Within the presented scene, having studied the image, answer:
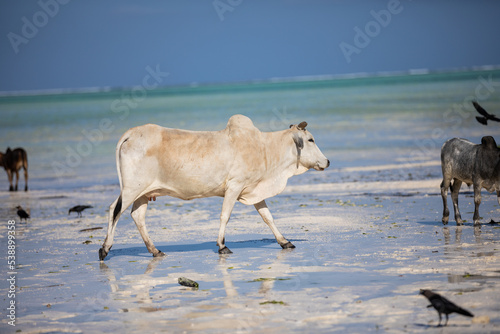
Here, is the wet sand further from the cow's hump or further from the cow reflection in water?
the cow's hump

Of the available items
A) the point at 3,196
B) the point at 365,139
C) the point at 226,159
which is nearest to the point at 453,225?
the point at 226,159

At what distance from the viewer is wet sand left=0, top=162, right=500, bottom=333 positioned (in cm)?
732

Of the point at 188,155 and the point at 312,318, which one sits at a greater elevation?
the point at 188,155

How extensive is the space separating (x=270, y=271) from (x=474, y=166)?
4395mm

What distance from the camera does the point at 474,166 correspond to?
11914 mm

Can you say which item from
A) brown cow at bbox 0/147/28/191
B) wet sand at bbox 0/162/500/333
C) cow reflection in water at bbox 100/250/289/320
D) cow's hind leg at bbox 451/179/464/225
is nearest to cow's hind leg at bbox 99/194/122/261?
wet sand at bbox 0/162/500/333

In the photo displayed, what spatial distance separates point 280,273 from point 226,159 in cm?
236

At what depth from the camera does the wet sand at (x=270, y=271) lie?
7316 millimetres

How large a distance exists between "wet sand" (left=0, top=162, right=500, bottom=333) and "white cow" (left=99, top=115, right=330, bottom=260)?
79 centimetres

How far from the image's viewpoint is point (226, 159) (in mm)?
11039

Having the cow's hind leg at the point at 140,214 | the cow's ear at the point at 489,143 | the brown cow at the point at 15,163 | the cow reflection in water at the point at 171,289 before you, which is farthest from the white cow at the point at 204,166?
the brown cow at the point at 15,163

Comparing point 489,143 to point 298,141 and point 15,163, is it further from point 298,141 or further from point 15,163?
point 15,163

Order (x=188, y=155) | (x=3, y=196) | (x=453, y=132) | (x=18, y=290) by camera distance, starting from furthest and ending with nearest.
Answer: (x=453, y=132) → (x=3, y=196) → (x=188, y=155) → (x=18, y=290)

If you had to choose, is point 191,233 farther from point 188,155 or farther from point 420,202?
point 420,202
